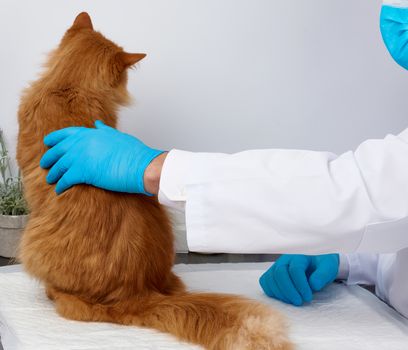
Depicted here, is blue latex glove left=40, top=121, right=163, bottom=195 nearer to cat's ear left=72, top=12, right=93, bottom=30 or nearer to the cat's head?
the cat's head

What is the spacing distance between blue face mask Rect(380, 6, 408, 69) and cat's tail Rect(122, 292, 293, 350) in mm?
570

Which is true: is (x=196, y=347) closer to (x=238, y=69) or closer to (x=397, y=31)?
(x=397, y=31)

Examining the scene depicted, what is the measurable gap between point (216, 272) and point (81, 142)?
526 millimetres

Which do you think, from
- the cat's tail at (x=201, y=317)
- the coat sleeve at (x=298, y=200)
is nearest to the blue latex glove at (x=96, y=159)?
the coat sleeve at (x=298, y=200)

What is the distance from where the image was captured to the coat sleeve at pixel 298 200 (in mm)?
985

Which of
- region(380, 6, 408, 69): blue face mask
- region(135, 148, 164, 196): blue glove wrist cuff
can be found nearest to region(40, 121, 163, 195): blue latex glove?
region(135, 148, 164, 196): blue glove wrist cuff

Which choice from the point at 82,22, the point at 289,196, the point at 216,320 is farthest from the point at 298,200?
the point at 82,22

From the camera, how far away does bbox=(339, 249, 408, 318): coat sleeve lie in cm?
126

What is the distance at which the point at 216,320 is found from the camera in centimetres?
104

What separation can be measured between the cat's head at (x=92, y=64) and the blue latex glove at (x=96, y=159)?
0.14 metres

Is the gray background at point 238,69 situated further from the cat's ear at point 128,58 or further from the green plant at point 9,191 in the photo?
the cat's ear at point 128,58

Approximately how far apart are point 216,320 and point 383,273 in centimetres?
53

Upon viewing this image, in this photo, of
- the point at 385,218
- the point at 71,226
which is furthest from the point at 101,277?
the point at 385,218

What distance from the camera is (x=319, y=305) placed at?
1.32 metres
